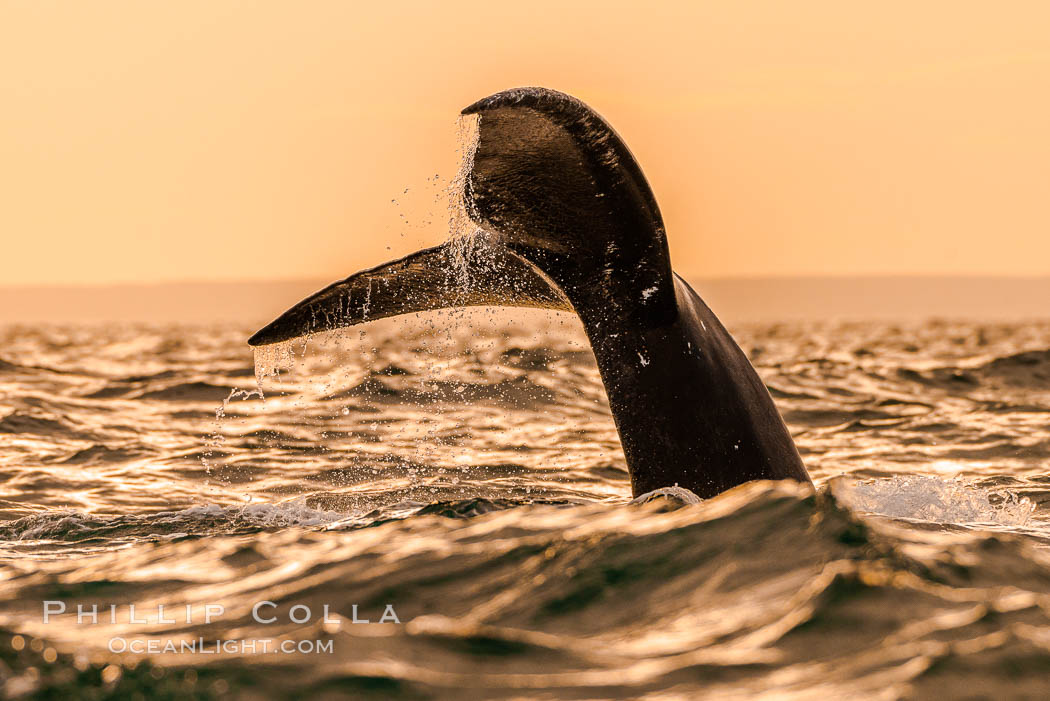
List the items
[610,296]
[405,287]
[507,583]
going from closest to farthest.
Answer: [507,583] < [610,296] < [405,287]

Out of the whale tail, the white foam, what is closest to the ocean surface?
the white foam

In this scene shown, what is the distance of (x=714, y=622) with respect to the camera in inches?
170

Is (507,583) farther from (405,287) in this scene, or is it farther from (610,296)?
(405,287)

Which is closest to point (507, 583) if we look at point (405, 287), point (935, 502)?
point (405, 287)

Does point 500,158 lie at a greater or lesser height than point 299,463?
greater

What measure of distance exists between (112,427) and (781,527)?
11313 millimetres

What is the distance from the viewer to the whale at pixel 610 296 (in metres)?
5.60

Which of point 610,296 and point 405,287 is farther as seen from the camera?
point 405,287

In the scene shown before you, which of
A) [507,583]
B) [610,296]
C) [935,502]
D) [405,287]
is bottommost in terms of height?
[935,502]

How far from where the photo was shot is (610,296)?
6012 mm

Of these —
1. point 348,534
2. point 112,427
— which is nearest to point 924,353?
point 112,427

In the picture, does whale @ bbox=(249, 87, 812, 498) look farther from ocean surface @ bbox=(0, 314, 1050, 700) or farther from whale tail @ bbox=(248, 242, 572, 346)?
ocean surface @ bbox=(0, 314, 1050, 700)

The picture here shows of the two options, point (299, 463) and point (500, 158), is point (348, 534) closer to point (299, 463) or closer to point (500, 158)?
point (500, 158)

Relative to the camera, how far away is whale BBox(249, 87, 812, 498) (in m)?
5.60
